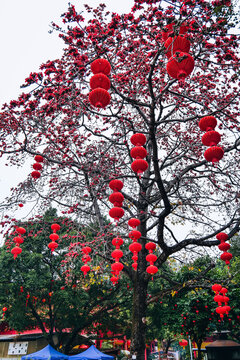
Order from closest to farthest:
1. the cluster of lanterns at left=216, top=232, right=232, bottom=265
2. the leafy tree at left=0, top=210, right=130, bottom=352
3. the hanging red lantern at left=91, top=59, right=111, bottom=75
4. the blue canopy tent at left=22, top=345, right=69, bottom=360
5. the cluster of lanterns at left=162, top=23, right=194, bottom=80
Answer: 1. the cluster of lanterns at left=162, top=23, right=194, bottom=80
2. the hanging red lantern at left=91, top=59, right=111, bottom=75
3. the cluster of lanterns at left=216, top=232, right=232, bottom=265
4. the blue canopy tent at left=22, top=345, right=69, bottom=360
5. the leafy tree at left=0, top=210, right=130, bottom=352

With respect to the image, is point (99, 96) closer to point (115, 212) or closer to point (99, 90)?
point (99, 90)

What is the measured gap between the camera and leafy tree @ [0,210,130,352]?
1159 centimetres

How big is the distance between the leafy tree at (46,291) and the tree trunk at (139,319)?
3.54 metres

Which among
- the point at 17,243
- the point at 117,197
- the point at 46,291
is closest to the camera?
the point at 117,197

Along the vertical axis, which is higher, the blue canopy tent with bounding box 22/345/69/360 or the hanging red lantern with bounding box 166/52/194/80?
the hanging red lantern with bounding box 166/52/194/80

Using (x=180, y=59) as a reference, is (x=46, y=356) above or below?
below

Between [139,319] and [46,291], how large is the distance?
662cm

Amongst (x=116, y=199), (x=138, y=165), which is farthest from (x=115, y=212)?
(x=138, y=165)

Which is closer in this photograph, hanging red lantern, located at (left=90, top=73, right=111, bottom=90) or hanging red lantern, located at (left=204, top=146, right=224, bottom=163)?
hanging red lantern, located at (left=90, top=73, right=111, bottom=90)

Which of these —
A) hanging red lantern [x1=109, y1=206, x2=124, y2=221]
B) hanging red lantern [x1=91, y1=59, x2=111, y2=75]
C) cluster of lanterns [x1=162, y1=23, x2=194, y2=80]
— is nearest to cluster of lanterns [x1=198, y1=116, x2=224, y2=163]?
cluster of lanterns [x1=162, y1=23, x2=194, y2=80]

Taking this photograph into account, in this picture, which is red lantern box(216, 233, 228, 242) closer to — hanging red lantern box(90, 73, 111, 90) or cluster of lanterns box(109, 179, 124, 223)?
cluster of lanterns box(109, 179, 124, 223)

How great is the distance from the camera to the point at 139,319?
7145 mm

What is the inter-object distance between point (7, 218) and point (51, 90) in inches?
178

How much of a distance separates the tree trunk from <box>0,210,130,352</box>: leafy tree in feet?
11.6
